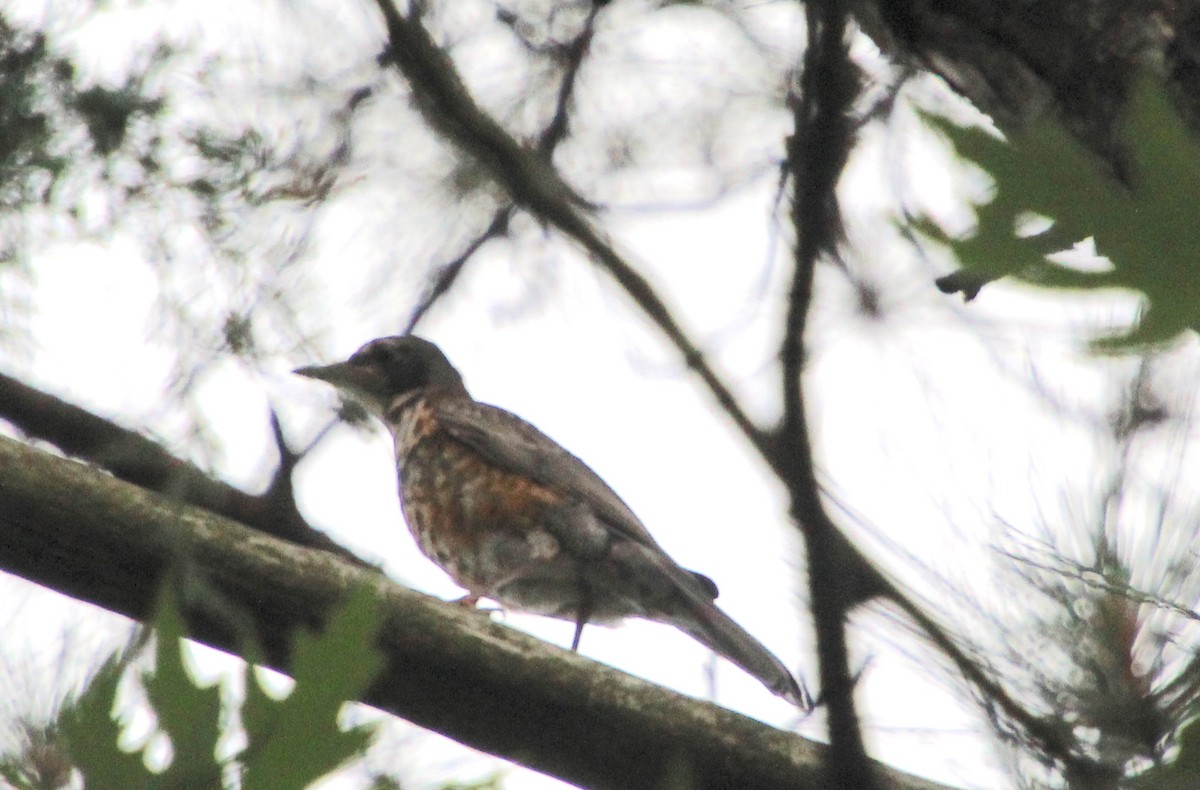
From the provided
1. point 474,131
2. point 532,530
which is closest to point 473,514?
point 532,530

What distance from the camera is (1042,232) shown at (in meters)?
0.94

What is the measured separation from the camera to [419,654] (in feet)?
7.83

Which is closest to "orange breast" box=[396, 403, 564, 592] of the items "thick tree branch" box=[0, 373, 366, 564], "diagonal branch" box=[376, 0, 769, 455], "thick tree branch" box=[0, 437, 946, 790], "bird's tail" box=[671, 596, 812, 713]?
"bird's tail" box=[671, 596, 812, 713]

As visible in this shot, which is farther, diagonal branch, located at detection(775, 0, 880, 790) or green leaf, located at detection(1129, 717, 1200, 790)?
diagonal branch, located at detection(775, 0, 880, 790)

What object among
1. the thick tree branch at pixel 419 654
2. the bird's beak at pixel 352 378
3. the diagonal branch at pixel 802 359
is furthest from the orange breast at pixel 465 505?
the diagonal branch at pixel 802 359

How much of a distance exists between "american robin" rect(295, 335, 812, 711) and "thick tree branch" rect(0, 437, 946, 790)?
186 cm

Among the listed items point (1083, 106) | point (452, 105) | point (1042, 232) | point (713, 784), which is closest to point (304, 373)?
point (452, 105)

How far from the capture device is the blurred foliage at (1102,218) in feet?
2.97

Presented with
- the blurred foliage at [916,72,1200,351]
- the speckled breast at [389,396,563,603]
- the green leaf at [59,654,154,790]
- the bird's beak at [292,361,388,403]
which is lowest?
the green leaf at [59,654,154,790]

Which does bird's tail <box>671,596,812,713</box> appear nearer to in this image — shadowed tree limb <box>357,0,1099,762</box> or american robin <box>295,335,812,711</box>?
american robin <box>295,335,812,711</box>

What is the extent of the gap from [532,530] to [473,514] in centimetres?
20

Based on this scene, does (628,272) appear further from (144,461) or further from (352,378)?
(352,378)

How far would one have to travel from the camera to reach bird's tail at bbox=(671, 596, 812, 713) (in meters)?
3.97

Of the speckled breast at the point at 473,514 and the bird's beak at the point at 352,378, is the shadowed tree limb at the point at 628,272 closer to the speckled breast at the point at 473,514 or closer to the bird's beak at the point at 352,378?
the bird's beak at the point at 352,378
